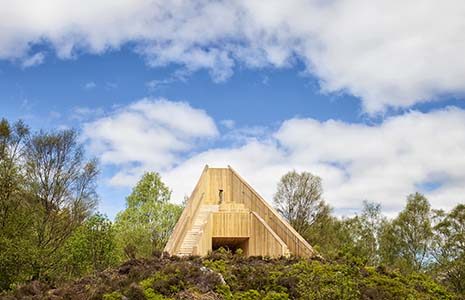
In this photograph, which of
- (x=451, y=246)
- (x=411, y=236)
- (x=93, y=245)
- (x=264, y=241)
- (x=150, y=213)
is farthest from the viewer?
(x=150, y=213)

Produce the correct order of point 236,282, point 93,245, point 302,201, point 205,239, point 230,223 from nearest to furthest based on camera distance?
point 236,282 → point 205,239 → point 93,245 → point 230,223 → point 302,201

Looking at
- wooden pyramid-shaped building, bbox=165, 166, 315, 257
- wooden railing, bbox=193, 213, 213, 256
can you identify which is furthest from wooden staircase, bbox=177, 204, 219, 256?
wooden railing, bbox=193, 213, 213, 256

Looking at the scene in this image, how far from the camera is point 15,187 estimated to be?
60.7ft

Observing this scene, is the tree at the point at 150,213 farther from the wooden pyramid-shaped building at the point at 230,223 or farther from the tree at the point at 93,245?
the tree at the point at 93,245

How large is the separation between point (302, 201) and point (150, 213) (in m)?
9.12

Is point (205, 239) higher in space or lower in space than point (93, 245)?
higher

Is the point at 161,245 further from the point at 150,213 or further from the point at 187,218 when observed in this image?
the point at 187,218

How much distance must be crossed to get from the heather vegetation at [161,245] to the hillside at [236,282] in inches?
0.8

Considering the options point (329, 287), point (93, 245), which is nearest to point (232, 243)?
point (93, 245)

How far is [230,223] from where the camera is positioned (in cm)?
1738

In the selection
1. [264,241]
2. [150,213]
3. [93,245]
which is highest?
[150,213]

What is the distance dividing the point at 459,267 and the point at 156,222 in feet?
53.2

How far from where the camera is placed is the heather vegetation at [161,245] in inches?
333

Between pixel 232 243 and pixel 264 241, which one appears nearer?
pixel 264 241
